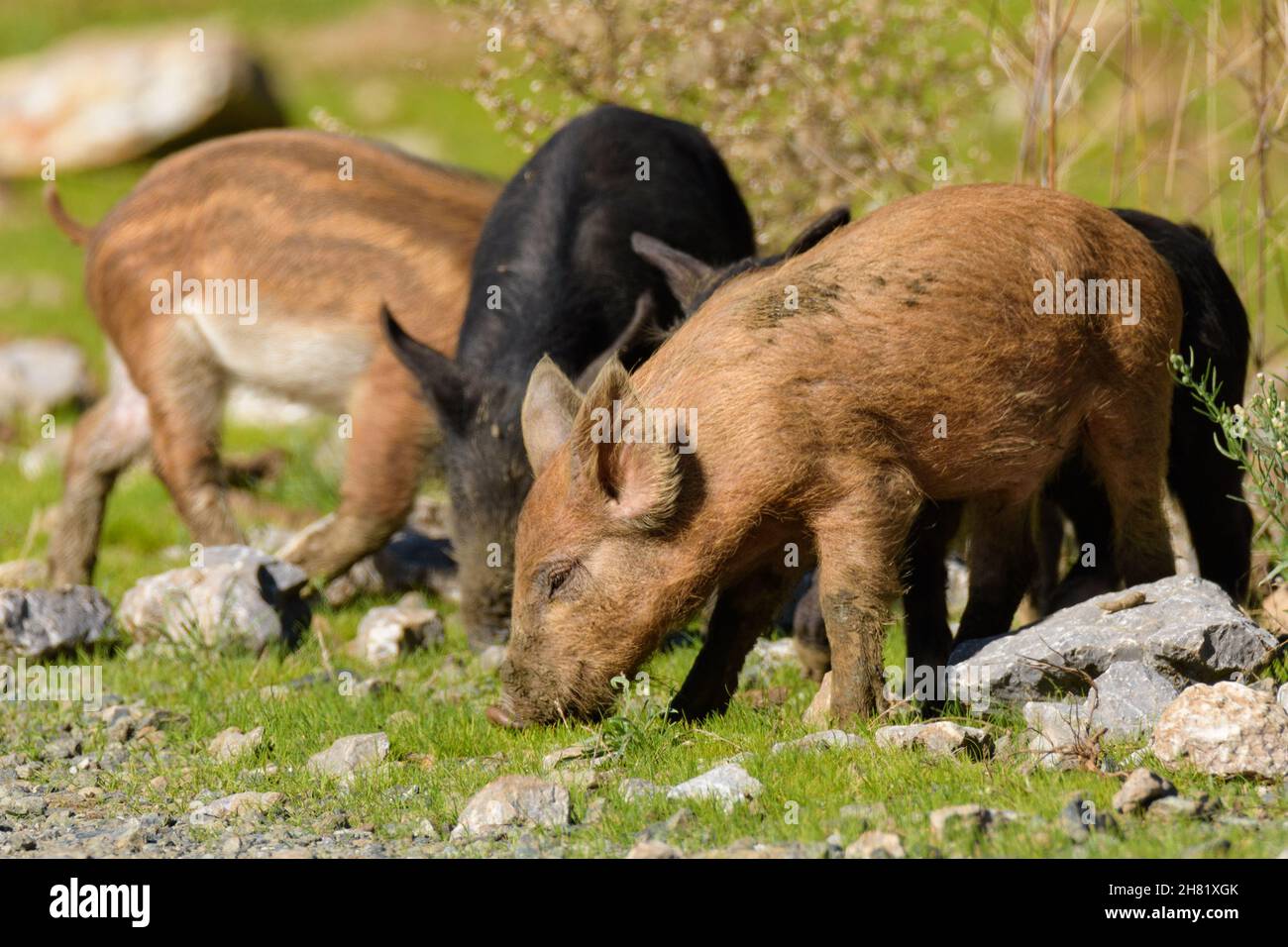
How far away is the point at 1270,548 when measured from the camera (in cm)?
686

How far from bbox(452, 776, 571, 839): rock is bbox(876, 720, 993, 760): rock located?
3.09 feet

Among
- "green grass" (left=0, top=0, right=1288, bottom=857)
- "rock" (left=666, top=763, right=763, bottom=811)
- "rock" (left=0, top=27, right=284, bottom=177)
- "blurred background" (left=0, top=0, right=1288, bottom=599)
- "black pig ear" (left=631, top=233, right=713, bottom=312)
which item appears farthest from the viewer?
"rock" (left=0, top=27, right=284, bottom=177)

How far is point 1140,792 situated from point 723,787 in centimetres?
108

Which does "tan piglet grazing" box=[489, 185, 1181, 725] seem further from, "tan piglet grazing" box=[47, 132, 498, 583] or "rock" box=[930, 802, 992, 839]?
"tan piglet grazing" box=[47, 132, 498, 583]

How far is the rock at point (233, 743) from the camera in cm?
571

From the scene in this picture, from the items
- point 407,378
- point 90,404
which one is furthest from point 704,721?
point 90,404

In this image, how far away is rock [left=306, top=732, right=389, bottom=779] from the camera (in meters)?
5.42

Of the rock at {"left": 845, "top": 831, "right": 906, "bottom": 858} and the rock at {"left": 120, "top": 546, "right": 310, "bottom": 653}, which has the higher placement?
the rock at {"left": 120, "top": 546, "right": 310, "bottom": 653}

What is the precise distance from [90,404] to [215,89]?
10.5 meters

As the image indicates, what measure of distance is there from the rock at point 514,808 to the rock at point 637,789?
172mm

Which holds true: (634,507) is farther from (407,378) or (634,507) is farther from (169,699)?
(407,378)

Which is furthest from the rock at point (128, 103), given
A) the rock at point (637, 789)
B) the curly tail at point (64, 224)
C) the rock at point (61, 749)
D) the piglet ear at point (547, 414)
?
the rock at point (637, 789)

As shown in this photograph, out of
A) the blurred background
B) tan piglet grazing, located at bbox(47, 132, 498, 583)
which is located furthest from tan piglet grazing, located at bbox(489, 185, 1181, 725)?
tan piglet grazing, located at bbox(47, 132, 498, 583)

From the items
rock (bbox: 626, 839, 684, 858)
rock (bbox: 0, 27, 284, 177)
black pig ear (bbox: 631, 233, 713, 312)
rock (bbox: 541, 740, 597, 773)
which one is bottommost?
rock (bbox: 626, 839, 684, 858)
